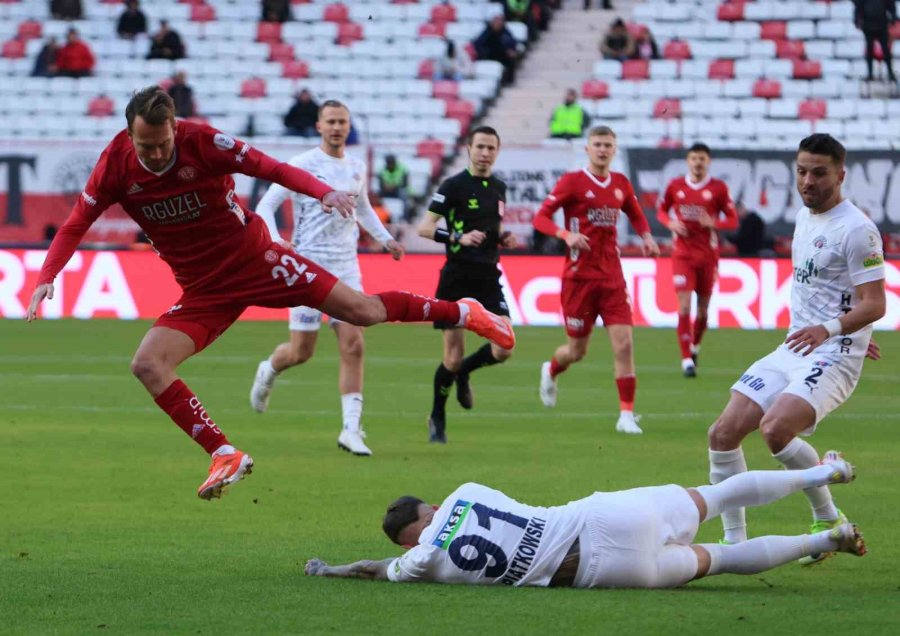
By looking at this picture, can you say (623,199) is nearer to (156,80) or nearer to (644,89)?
(644,89)

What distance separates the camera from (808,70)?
29.7m

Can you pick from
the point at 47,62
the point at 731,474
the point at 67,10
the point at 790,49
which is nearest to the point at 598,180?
the point at 731,474

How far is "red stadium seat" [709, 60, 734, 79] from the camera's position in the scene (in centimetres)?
2997

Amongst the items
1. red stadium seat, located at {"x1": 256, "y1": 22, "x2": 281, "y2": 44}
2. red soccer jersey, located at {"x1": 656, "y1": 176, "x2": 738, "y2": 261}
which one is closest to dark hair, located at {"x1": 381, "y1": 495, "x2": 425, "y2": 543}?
red soccer jersey, located at {"x1": 656, "y1": 176, "x2": 738, "y2": 261}

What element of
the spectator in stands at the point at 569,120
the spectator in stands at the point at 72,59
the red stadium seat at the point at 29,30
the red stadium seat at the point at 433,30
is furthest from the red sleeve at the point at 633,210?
the red stadium seat at the point at 29,30

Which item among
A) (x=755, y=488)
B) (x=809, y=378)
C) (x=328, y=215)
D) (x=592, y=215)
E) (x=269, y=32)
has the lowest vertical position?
(x=755, y=488)

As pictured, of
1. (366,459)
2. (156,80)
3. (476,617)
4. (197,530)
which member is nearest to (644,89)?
(156,80)

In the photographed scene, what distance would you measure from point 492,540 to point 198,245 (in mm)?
2684

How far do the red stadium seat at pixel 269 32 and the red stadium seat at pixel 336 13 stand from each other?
3.28 ft

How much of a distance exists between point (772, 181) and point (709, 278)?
5655 millimetres

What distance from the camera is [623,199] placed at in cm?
1370

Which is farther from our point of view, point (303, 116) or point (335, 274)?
point (303, 116)

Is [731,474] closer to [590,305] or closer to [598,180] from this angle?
[590,305]

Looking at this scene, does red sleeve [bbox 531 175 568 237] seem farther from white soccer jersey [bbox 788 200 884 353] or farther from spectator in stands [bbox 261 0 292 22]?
spectator in stands [bbox 261 0 292 22]
